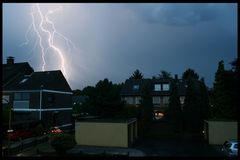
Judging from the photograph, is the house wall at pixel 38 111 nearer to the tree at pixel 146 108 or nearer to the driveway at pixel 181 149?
the tree at pixel 146 108

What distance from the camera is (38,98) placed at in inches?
1491

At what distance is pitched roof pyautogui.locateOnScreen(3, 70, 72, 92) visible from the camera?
39125 millimetres

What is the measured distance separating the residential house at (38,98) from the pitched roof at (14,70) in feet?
1.48

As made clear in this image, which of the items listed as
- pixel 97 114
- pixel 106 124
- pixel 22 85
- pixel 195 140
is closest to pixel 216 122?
pixel 195 140

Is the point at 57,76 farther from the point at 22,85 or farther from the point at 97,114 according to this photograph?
the point at 97,114

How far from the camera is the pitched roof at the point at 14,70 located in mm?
43609

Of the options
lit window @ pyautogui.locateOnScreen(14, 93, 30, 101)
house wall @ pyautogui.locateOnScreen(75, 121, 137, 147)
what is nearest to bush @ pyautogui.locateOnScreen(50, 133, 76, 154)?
house wall @ pyautogui.locateOnScreen(75, 121, 137, 147)

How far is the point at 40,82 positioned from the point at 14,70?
800 cm

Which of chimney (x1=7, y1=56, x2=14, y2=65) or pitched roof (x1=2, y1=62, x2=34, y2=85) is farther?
chimney (x1=7, y1=56, x2=14, y2=65)

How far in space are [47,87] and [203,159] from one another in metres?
38.1

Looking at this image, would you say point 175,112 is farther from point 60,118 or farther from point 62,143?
point 62,143

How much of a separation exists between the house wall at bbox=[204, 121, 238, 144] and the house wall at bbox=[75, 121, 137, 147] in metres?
8.54

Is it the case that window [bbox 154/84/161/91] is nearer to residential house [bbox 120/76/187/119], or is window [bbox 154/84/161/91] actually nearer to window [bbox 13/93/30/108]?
residential house [bbox 120/76/187/119]

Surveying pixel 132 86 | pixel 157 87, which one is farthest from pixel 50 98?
pixel 157 87
